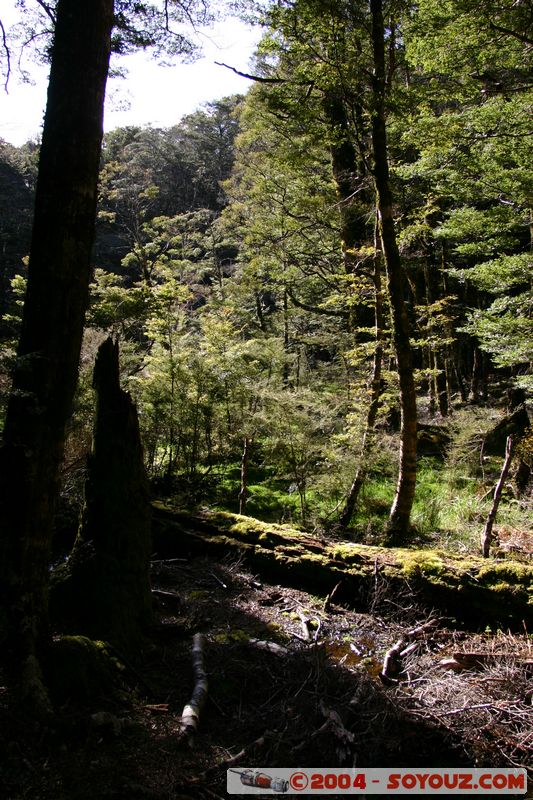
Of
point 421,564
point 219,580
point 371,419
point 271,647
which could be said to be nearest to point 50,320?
point 271,647

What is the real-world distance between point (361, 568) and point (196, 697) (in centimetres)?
270

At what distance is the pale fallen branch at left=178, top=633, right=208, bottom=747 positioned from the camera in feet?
9.39

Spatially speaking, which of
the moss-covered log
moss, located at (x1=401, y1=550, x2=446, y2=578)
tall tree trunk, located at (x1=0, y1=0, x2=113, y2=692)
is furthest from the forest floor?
tall tree trunk, located at (x1=0, y1=0, x2=113, y2=692)

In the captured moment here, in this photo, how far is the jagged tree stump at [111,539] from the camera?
12.1 ft

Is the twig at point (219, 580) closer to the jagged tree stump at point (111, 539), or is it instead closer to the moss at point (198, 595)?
the moss at point (198, 595)

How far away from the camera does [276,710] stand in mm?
3271

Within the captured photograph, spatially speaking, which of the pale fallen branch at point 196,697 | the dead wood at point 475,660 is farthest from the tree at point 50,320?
the dead wood at point 475,660

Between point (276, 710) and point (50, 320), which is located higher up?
point (50, 320)

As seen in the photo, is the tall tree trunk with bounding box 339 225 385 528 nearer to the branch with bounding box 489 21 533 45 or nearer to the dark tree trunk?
the dark tree trunk

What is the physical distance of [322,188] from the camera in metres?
13.5

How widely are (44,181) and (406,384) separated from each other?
5.24 m

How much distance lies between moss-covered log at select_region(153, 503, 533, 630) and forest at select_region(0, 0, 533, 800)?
0.03 m

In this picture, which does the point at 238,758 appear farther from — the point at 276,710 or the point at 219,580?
the point at 219,580

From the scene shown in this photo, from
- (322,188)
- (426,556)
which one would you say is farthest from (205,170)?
(426,556)
